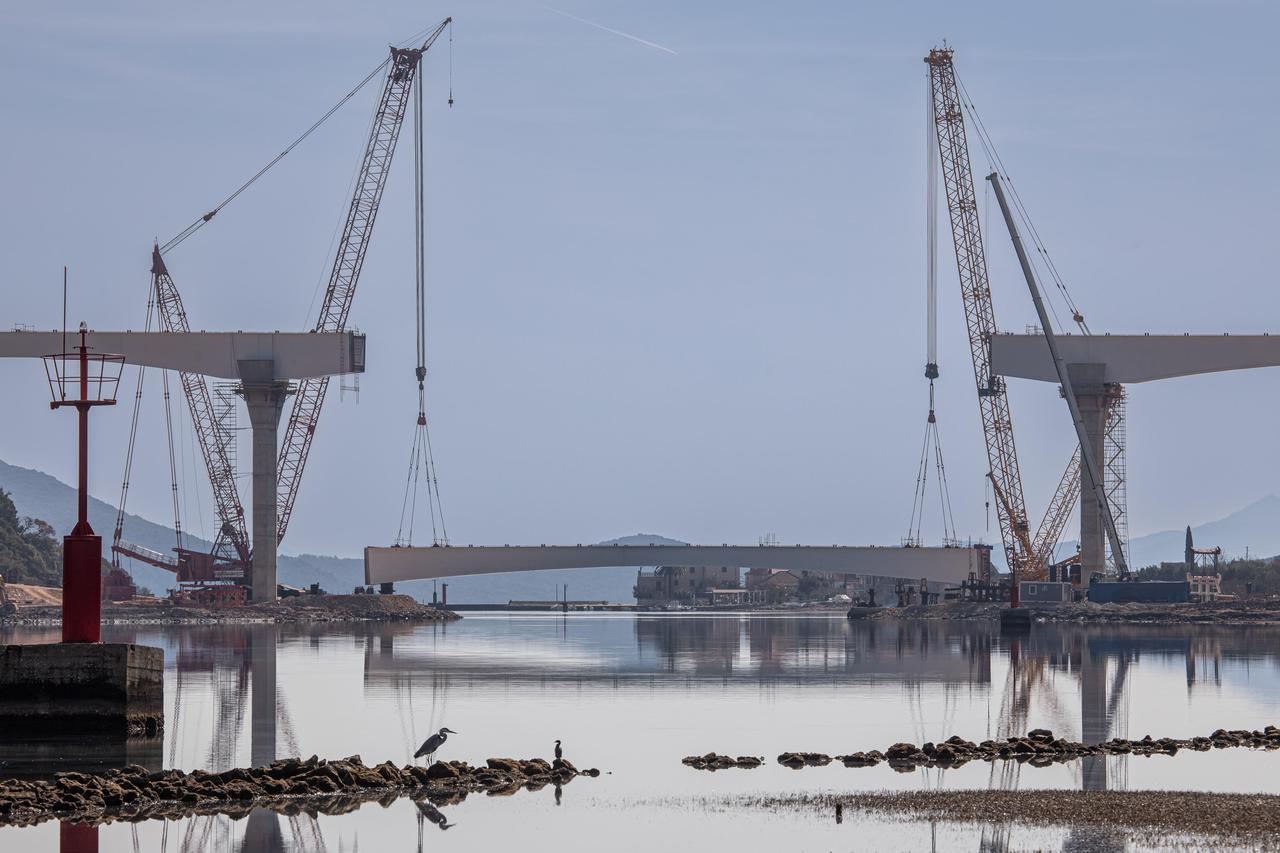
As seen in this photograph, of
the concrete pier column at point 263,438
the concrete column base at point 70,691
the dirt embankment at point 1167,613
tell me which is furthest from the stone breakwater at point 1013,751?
the concrete pier column at point 263,438

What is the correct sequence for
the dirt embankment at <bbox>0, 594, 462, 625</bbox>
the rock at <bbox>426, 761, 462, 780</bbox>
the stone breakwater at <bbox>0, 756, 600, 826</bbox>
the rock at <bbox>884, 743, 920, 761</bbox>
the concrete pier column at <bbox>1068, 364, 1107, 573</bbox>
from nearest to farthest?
the stone breakwater at <bbox>0, 756, 600, 826</bbox> → the rock at <bbox>426, 761, 462, 780</bbox> → the rock at <bbox>884, 743, 920, 761</bbox> → the concrete pier column at <bbox>1068, 364, 1107, 573</bbox> → the dirt embankment at <bbox>0, 594, 462, 625</bbox>

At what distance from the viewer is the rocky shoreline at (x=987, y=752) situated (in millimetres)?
29875

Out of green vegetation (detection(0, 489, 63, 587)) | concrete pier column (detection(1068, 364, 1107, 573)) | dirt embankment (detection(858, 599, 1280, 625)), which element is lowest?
dirt embankment (detection(858, 599, 1280, 625))

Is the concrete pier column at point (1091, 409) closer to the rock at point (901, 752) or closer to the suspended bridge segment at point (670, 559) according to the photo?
the suspended bridge segment at point (670, 559)

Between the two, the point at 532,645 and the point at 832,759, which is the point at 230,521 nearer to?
the point at 532,645

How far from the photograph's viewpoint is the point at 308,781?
86.8 feet

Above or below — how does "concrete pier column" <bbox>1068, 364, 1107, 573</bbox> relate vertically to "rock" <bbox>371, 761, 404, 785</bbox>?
above

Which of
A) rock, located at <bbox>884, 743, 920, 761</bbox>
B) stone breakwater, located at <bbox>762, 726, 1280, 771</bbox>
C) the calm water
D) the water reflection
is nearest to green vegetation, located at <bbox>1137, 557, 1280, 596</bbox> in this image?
the water reflection

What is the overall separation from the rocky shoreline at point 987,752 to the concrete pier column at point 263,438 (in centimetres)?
7085

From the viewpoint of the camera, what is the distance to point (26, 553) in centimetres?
15775

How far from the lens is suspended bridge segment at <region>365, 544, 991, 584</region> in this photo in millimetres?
120375

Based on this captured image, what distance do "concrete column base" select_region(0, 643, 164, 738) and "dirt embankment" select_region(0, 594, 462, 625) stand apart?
2620 inches

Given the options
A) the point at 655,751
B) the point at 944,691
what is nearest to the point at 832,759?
the point at 655,751

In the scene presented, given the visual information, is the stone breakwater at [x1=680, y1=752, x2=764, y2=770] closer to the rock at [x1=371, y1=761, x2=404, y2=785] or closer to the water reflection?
the rock at [x1=371, y1=761, x2=404, y2=785]
